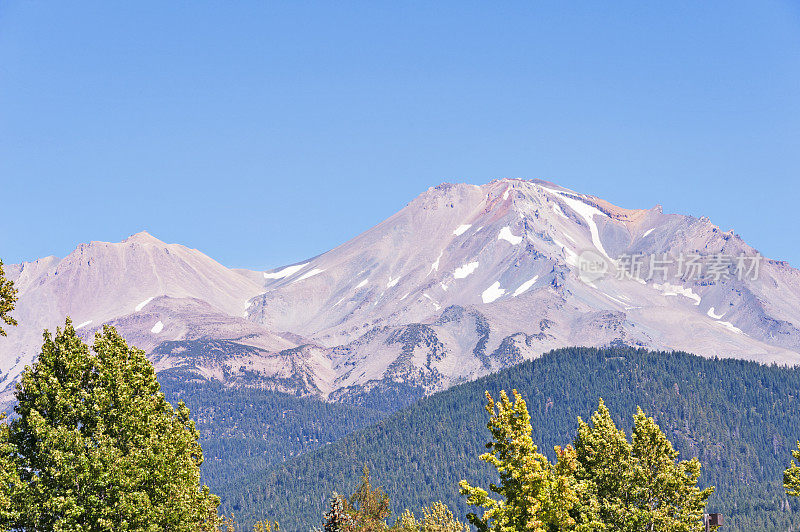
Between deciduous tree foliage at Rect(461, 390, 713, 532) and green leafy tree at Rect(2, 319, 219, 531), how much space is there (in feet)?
43.9

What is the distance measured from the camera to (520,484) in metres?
45.7

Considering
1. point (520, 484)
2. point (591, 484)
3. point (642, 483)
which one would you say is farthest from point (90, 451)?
point (642, 483)

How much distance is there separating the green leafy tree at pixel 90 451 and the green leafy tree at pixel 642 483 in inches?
942

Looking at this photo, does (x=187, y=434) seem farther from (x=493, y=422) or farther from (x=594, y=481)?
(x=594, y=481)

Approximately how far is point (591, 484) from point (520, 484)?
1426 cm

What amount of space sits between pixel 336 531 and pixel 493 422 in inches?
1148

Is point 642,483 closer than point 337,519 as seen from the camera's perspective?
Yes

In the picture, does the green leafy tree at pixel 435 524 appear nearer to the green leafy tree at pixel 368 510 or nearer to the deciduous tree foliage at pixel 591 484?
the green leafy tree at pixel 368 510

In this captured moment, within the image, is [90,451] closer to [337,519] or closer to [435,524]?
[337,519]

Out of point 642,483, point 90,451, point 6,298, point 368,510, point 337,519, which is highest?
point 6,298

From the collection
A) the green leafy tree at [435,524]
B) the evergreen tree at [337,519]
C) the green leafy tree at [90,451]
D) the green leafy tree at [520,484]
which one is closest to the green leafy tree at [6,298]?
the green leafy tree at [90,451]

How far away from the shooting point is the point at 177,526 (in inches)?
1732

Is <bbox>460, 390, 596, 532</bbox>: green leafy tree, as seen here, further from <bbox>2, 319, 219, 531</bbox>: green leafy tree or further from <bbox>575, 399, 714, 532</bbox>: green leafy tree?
<bbox>2, 319, 219, 531</bbox>: green leafy tree

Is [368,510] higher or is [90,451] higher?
[90,451]
